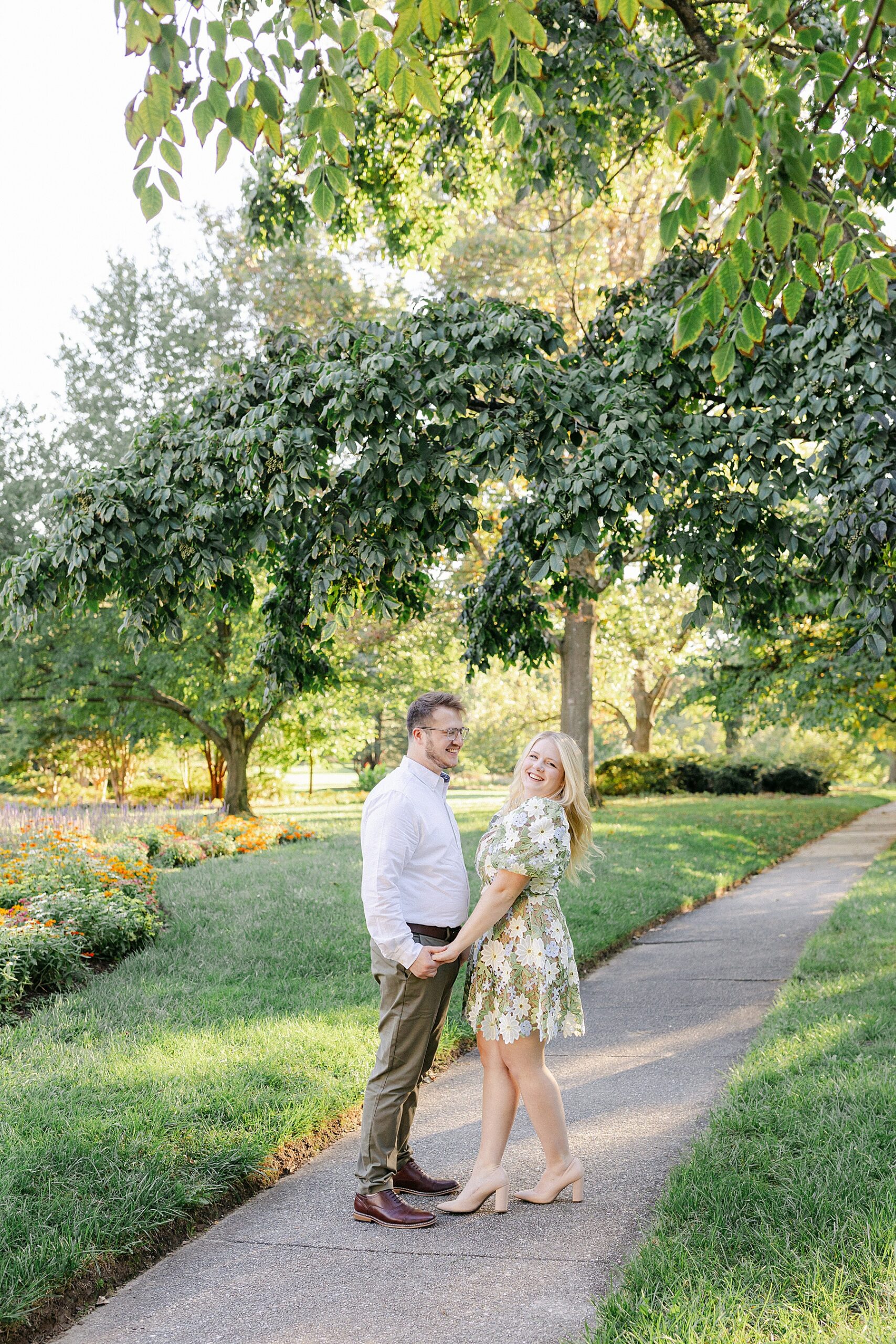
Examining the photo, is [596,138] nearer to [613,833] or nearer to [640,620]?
[613,833]

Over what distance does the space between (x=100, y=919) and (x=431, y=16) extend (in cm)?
608

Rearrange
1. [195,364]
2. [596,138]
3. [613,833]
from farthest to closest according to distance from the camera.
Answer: [195,364] < [613,833] < [596,138]

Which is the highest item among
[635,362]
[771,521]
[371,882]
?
[635,362]

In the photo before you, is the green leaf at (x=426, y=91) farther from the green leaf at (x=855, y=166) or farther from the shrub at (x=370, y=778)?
the shrub at (x=370, y=778)

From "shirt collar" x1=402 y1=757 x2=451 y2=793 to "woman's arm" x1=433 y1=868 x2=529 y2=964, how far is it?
433 mm

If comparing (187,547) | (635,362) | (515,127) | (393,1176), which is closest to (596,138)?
(635,362)

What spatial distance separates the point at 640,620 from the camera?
26562 mm

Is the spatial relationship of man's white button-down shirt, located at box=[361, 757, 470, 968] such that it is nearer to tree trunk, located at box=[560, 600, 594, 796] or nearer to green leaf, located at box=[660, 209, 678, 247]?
green leaf, located at box=[660, 209, 678, 247]

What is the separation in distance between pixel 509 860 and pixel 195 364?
19.5m

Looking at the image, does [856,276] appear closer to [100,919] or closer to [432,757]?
[432,757]

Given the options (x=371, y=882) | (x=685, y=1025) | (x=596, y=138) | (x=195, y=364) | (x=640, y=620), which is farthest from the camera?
(x=640, y=620)

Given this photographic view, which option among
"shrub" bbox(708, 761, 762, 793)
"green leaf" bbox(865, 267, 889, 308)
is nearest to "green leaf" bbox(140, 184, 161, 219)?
"green leaf" bbox(865, 267, 889, 308)

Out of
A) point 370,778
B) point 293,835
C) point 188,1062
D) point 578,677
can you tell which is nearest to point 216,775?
point 370,778

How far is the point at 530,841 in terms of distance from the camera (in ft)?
12.9
